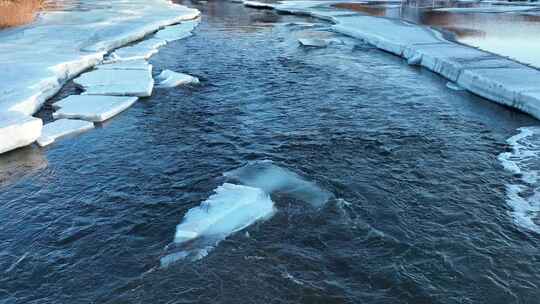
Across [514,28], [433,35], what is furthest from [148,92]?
[514,28]

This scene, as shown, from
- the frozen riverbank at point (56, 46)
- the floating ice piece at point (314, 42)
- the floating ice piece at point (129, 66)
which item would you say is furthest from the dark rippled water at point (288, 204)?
the floating ice piece at point (314, 42)

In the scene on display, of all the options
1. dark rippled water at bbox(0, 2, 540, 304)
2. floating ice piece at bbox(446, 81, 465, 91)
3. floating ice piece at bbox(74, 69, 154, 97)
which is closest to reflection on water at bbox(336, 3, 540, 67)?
floating ice piece at bbox(446, 81, 465, 91)

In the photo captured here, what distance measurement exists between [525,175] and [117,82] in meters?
6.84

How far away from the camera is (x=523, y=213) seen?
4.87m

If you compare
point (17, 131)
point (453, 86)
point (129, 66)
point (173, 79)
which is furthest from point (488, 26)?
point (17, 131)

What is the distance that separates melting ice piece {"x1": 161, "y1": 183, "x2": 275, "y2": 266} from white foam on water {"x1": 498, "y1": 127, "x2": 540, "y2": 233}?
2.46m

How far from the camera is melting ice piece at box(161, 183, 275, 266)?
432 cm

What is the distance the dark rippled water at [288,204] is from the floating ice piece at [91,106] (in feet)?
0.63

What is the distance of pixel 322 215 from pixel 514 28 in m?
14.2

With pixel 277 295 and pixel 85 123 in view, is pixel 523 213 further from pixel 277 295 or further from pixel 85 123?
pixel 85 123

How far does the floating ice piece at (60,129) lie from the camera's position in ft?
21.6

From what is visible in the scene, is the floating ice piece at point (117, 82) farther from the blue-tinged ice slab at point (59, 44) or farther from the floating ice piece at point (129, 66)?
the blue-tinged ice slab at point (59, 44)

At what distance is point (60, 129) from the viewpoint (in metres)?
6.94

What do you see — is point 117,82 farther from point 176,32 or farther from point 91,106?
point 176,32
